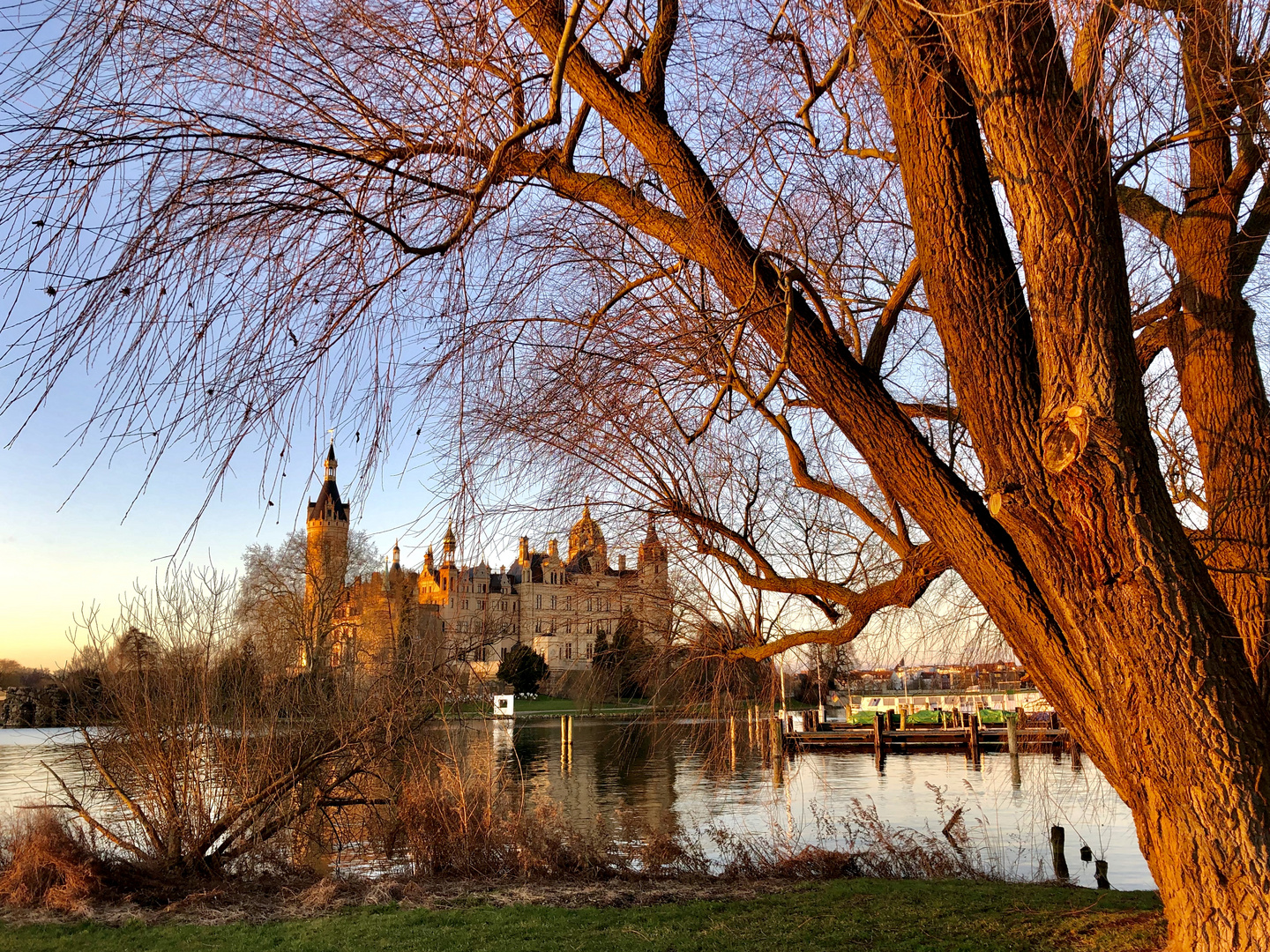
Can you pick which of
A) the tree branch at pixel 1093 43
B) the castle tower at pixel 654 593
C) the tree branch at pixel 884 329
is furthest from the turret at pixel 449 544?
the castle tower at pixel 654 593

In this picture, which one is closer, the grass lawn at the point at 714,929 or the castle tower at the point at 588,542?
the castle tower at the point at 588,542

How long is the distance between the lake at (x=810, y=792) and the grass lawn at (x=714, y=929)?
37.9 inches

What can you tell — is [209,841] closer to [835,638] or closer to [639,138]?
[835,638]

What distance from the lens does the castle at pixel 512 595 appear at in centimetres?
348

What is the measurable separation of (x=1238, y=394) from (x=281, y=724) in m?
8.51

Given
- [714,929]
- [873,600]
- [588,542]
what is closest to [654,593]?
[588,542]

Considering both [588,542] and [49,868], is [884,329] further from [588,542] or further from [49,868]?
[49,868]

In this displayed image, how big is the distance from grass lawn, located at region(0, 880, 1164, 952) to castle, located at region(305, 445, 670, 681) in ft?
6.25

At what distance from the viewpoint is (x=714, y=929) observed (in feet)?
21.6

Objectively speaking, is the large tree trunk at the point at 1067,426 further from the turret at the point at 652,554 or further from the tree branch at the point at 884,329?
the turret at the point at 652,554

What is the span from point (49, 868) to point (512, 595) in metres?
5.28

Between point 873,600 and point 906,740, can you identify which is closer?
point 873,600

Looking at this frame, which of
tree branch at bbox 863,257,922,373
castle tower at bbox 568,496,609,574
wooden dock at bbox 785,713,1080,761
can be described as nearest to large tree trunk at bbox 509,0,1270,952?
tree branch at bbox 863,257,922,373

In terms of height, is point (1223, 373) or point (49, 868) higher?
point (1223, 373)
